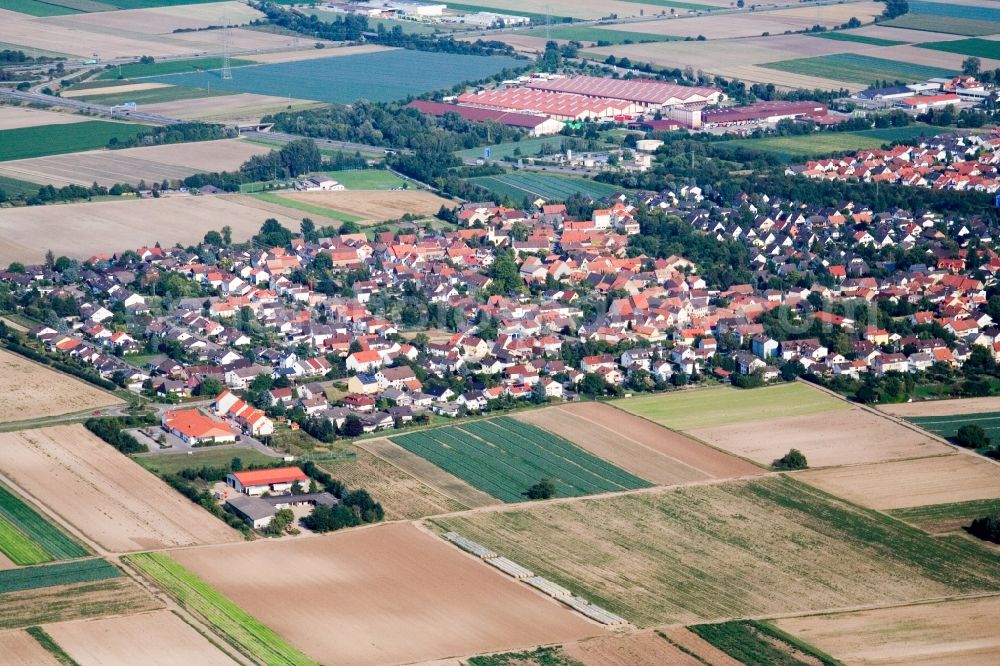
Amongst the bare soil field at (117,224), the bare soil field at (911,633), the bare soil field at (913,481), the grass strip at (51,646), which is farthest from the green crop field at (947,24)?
the grass strip at (51,646)

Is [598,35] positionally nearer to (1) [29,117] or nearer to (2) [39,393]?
(1) [29,117]

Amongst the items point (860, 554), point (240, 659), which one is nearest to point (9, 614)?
point (240, 659)

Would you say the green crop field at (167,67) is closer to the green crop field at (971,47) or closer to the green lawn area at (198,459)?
the green crop field at (971,47)

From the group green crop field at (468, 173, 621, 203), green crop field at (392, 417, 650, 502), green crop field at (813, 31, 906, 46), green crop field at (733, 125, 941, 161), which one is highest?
green crop field at (813, 31, 906, 46)

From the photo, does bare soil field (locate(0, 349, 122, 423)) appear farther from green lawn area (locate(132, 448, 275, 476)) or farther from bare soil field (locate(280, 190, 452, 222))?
bare soil field (locate(280, 190, 452, 222))

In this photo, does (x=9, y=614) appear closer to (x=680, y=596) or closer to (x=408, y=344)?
(x=680, y=596)

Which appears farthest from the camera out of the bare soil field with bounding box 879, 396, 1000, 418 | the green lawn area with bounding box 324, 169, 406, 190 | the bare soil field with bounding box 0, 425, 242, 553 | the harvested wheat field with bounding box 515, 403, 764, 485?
the green lawn area with bounding box 324, 169, 406, 190

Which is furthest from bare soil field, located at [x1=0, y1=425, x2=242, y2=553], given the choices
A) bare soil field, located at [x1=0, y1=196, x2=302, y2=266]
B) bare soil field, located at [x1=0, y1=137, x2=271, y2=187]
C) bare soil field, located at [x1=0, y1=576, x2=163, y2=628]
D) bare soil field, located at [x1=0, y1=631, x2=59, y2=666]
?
bare soil field, located at [x1=0, y1=137, x2=271, y2=187]
